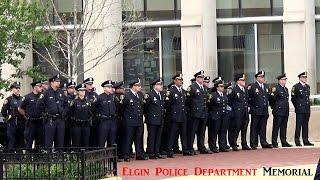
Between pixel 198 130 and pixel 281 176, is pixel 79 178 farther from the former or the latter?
pixel 198 130

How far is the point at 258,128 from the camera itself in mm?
22781

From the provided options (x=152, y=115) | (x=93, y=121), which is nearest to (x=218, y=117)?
(x=152, y=115)

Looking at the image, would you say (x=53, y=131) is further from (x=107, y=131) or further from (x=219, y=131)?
(x=219, y=131)

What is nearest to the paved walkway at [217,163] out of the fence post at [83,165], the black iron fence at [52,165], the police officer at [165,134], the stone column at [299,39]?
the police officer at [165,134]

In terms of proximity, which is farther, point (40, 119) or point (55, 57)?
point (55, 57)

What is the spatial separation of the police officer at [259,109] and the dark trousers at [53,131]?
5339 mm

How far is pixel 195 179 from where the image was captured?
49.4 ft

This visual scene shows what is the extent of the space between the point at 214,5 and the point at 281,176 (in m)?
17.9

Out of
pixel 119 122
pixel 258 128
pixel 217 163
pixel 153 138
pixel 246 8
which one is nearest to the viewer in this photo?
pixel 217 163

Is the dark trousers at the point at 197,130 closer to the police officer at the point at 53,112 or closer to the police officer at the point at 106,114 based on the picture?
the police officer at the point at 106,114

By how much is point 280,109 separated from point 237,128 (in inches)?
45.3

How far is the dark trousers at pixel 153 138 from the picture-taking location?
68.2ft

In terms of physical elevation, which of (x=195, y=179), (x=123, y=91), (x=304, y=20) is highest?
(x=304, y=20)

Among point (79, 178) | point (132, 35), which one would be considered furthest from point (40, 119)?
→ point (132, 35)
